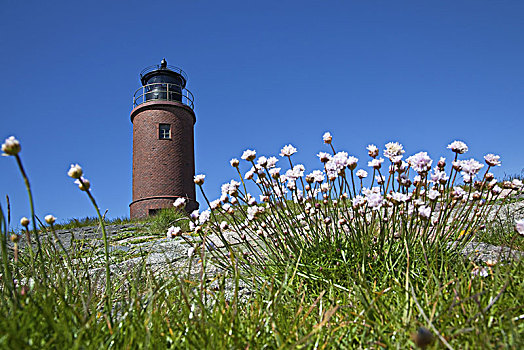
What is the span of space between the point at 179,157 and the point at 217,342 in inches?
570

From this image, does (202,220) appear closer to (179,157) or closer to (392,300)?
(392,300)

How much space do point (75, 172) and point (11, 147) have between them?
0.21m

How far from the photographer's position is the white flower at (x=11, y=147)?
1066 mm

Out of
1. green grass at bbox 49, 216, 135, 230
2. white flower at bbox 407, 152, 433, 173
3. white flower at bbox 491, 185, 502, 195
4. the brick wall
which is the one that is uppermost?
the brick wall

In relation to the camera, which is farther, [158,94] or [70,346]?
[158,94]

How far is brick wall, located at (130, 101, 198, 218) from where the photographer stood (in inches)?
579

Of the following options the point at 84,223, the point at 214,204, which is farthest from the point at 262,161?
the point at 84,223

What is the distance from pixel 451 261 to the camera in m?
2.42

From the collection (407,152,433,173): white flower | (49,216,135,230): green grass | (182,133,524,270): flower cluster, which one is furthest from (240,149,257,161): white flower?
(49,216,135,230): green grass

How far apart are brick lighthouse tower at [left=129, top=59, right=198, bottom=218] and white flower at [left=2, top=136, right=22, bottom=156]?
13.6 metres

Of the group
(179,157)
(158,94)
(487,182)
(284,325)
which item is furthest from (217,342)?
(158,94)

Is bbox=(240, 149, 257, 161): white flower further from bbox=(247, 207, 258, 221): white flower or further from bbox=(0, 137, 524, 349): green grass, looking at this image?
bbox=(0, 137, 524, 349): green grass

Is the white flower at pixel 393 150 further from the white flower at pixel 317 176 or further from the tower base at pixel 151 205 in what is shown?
the tower base at pixel 151 205

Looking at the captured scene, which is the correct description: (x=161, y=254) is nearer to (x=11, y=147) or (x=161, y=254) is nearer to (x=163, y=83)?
(x=11, y=147)
